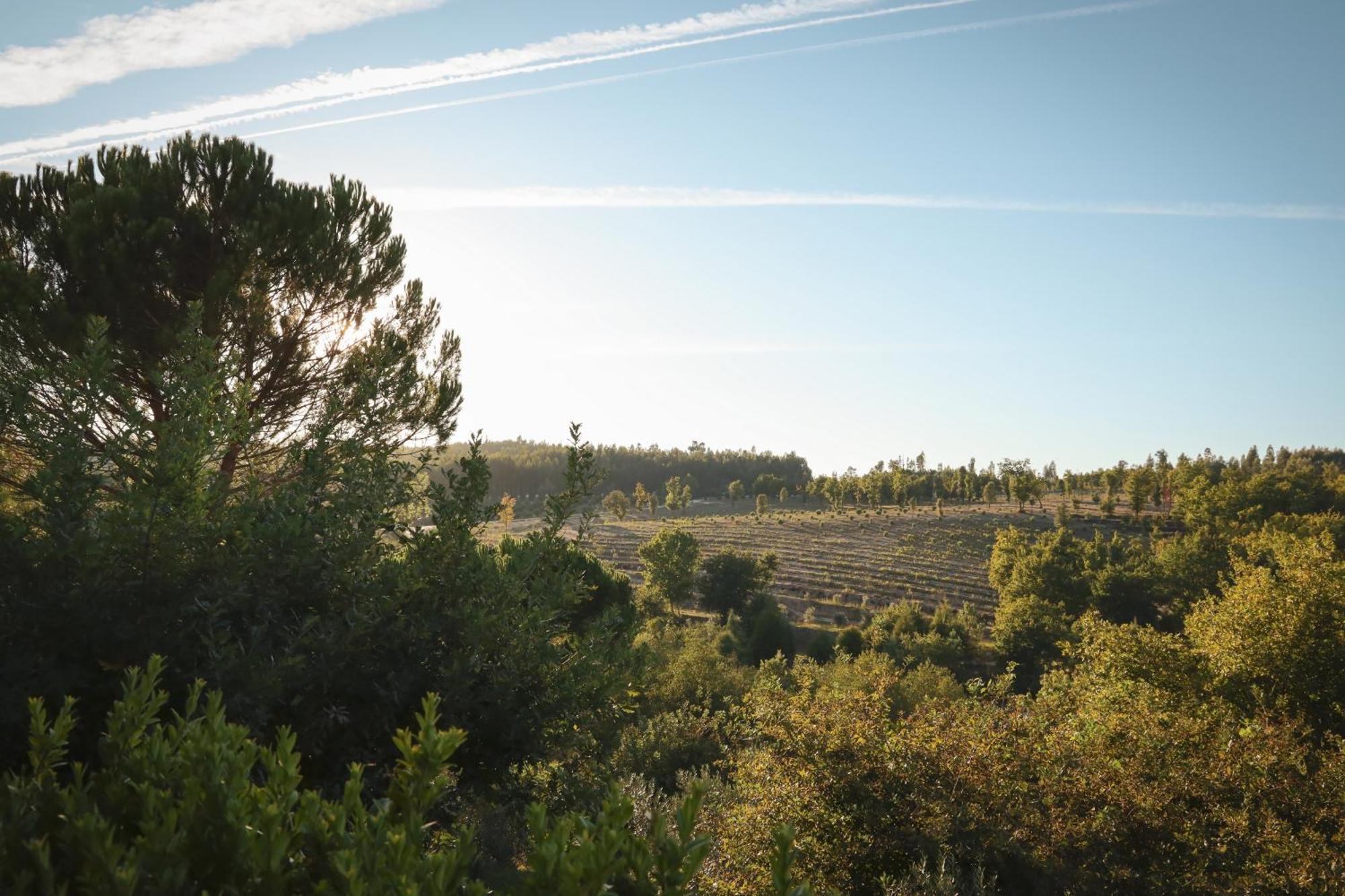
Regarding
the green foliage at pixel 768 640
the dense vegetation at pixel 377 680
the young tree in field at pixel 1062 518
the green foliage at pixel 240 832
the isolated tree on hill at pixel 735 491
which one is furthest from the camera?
the isolated tree on hill at pixel 735 491

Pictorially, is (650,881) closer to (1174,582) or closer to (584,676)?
(584,676)

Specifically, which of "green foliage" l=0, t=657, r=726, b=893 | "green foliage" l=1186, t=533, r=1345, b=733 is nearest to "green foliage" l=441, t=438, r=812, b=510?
"green foliage" l=1186, t=533, r=1345, b=733

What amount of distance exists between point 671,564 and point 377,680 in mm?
42539

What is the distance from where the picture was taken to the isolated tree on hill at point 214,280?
9.41 m

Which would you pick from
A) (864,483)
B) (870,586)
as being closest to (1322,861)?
(870,586)

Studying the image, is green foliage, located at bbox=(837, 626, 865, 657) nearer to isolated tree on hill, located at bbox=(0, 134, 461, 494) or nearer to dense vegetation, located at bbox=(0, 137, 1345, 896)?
dense vegetation, located at bbox=(0, 137, 1345, 896)

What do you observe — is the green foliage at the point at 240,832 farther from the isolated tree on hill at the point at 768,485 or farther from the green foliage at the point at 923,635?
the isolated tree on hill at the point at 768,485

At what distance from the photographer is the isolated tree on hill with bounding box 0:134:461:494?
9.41 metres

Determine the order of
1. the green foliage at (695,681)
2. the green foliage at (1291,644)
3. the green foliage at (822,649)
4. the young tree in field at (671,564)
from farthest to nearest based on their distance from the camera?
the young tree in field at (671,564)
the green foliage at (822,649)
the green foliage at (695,681)
the green foliage at (1291,644)

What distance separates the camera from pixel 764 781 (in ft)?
33.7

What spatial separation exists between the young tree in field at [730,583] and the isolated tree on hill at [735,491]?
227ft

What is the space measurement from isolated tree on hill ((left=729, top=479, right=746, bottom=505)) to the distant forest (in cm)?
486

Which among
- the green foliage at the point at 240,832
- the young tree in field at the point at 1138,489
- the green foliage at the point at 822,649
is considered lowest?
the green foliage at the point at 822,649

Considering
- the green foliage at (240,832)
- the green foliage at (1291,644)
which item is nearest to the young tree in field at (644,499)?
the green foliage at (1291,644)
